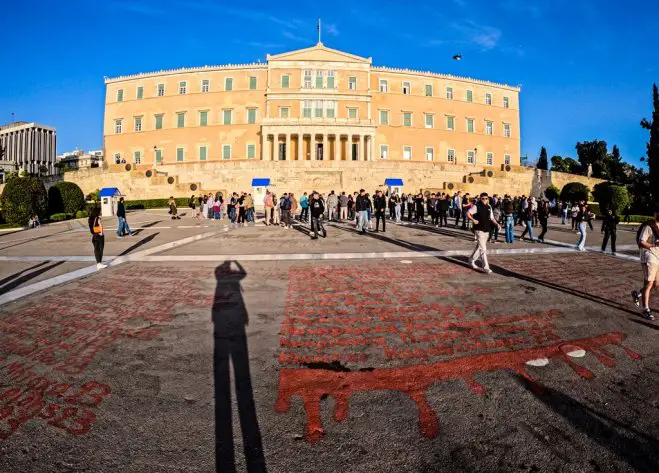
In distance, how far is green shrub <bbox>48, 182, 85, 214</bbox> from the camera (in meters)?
26.8

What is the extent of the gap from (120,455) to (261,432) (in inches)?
38.8

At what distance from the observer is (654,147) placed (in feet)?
99.6

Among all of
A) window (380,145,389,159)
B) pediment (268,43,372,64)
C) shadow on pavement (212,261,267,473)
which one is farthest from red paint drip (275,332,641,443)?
pediment (268,43,372,64)

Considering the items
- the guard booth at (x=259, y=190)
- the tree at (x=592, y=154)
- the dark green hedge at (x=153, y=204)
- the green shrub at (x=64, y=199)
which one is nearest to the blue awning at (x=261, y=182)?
the guard booth at (x=259, y=190)

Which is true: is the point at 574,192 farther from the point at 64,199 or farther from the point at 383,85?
the point at 64,199

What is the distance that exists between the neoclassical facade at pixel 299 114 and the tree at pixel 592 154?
1144 inches

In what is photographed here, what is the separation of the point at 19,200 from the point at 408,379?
24641mm

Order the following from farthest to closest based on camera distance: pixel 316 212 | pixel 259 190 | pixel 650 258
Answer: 1. pixel 259 190
2. pixel 316 212
3. pixel 650 258

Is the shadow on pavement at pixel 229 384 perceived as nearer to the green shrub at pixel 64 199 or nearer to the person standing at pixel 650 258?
the person standing at pixel 650 258

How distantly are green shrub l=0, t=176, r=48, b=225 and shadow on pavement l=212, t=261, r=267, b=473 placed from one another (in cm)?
2023

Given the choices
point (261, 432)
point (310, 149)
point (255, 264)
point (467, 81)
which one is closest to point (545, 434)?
point (261, 432)

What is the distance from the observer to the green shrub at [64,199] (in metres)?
26.8

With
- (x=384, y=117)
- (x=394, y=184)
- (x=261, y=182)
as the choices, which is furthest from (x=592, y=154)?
(x=261, y=182)

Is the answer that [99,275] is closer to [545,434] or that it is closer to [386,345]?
[386,345]
